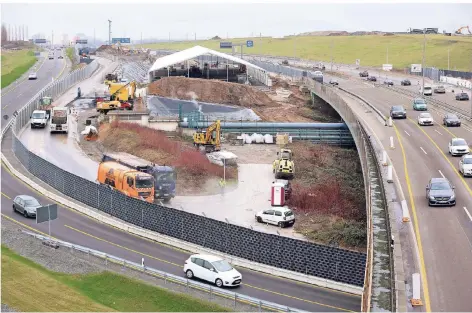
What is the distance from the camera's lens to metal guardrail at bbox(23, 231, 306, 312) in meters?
29.7

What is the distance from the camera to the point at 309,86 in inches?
4099

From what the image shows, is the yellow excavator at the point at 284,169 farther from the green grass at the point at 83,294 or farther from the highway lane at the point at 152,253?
the green grass at the point at 83,294

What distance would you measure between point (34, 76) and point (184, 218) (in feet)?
330

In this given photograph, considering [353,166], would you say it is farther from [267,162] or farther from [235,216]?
[235,216]

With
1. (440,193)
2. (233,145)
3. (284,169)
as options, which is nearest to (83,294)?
(440,193)

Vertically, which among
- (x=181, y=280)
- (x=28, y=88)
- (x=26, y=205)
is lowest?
(x=181, y=280)

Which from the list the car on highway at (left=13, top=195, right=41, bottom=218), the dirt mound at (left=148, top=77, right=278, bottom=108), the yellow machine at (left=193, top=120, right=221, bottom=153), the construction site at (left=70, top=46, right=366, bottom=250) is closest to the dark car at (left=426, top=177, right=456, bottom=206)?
the construction site at (left=70, top=46, right=366, bottom=250)

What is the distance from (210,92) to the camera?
9644 cm

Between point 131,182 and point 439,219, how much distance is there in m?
19.7

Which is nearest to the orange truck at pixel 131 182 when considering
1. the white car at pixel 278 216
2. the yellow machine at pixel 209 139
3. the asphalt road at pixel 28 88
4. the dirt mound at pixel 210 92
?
the white car at pixel 278 216

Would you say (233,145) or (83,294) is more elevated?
(233,145)

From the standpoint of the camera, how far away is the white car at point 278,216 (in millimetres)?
45062

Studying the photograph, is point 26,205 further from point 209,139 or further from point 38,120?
point 38,120

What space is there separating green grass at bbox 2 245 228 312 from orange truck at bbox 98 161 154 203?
41.5 feet
